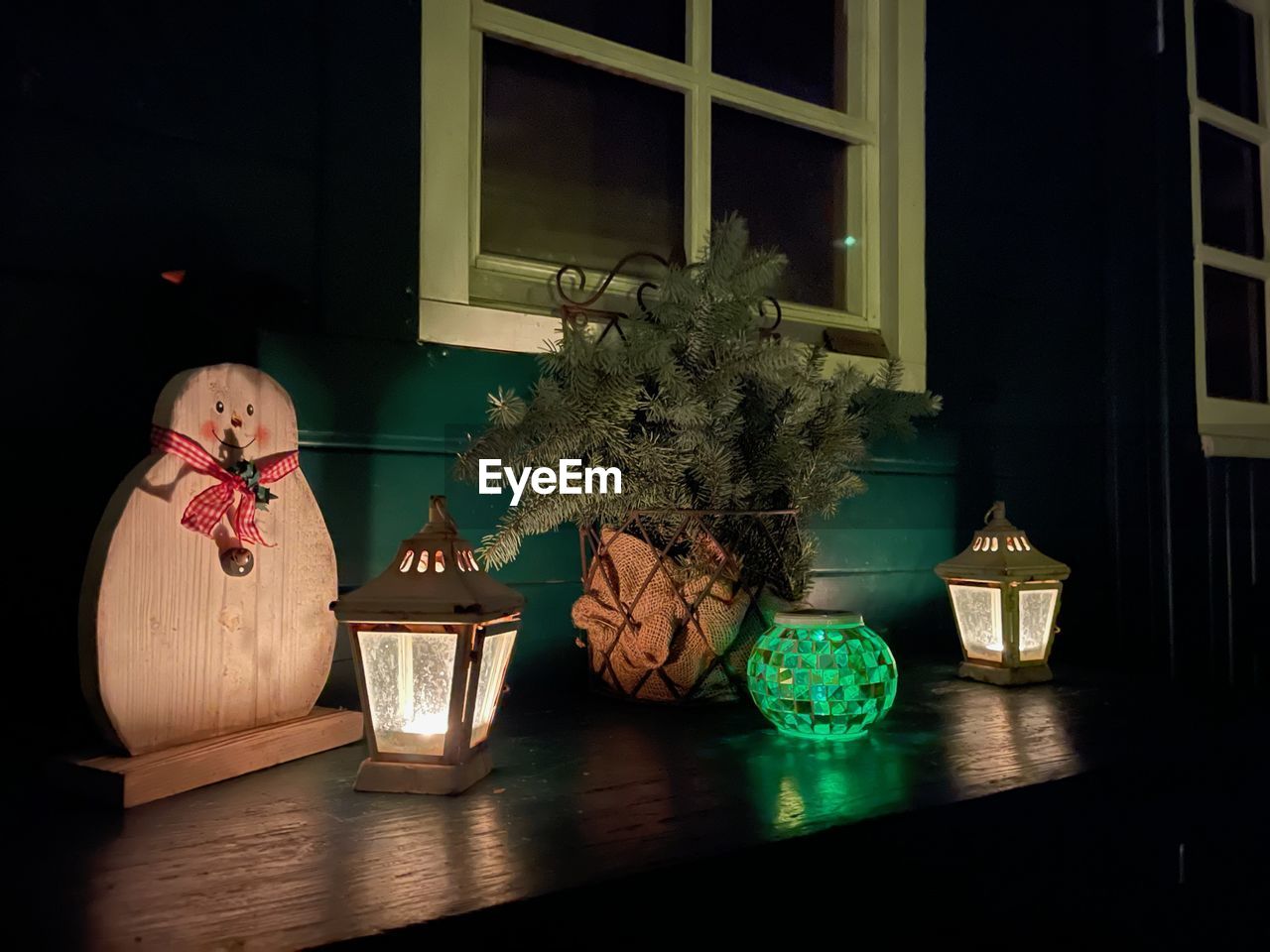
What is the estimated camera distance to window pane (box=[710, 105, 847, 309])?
5.56ft

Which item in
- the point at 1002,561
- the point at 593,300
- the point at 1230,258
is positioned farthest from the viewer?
the point at 1230,258

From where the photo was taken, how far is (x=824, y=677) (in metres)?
1.01

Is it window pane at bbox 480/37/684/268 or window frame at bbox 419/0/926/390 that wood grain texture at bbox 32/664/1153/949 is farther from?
window pane at bbox 480/37/684/268

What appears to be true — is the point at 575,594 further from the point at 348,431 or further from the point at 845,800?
the point at 845,800

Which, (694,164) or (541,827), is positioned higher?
(694,164)

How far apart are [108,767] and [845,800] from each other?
620mm

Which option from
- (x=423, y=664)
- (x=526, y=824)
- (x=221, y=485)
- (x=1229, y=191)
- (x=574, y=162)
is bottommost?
(x=526, y=824)

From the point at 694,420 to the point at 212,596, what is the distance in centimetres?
56

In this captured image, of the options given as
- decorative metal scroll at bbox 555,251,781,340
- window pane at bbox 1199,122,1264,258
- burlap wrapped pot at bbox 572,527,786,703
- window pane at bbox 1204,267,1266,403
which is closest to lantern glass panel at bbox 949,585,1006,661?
burlap wrapped pot at bbox 572,527,786,703

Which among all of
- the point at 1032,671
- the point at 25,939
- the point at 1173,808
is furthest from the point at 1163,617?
the point at 25,939

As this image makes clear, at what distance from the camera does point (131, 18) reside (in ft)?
3.65

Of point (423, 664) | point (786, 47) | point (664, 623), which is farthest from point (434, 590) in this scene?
point (786, 47)

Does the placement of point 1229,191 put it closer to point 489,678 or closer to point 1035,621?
point 1035,621

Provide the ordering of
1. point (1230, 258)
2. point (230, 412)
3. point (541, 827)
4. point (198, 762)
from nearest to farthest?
point (541, 827) < point (198, 762) < point (230, 412) < point (1230, 258)
